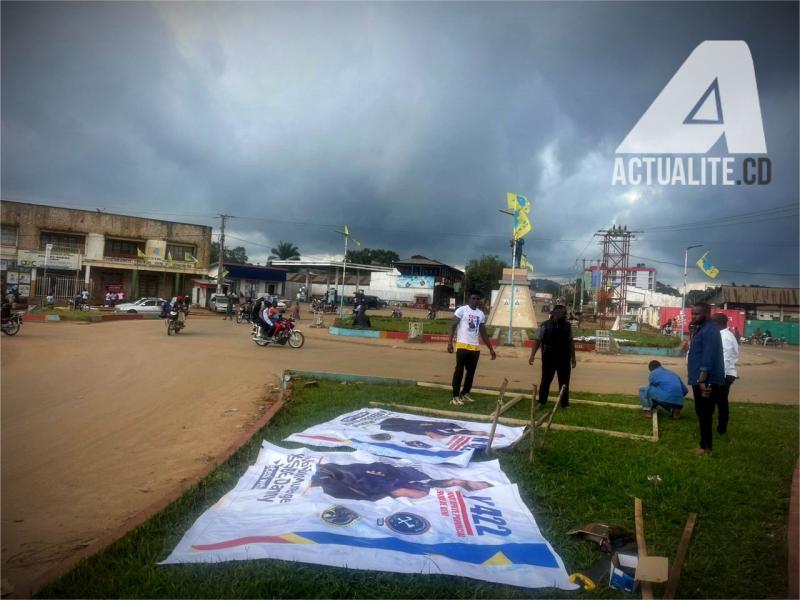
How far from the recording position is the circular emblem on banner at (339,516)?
11.0ft

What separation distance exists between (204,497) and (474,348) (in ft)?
15.2

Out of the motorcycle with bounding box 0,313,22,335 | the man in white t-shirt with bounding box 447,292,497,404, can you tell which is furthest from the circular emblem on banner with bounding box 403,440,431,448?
the motorcycle with bounding box 0,313,22,335

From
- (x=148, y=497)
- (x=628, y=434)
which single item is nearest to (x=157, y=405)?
(x=148, y=497)

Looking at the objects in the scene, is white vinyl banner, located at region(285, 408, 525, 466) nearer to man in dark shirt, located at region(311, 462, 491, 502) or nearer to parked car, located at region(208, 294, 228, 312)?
man in dark shirt, located at region(311, 462, 491, 502)

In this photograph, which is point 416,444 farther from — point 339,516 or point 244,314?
point 244,314

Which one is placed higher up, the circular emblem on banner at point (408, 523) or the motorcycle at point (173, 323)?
the motorcycle at point (173, 323)

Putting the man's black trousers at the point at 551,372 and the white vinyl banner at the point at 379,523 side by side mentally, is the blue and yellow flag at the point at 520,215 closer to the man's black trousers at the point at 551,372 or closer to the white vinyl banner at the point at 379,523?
the man's black trousers at the point at 551,372

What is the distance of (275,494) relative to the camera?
12.5ft

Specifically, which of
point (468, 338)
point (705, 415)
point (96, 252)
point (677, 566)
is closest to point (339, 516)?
point (677, 566)

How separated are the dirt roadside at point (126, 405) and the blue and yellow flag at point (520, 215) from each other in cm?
436

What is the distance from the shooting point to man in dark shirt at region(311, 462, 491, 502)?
12.7 feet

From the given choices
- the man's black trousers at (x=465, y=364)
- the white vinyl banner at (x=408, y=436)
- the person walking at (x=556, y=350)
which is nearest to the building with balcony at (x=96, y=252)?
the man's black trousers at (x=465, y=364)

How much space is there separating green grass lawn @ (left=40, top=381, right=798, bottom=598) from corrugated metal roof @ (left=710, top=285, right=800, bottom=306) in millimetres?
48405

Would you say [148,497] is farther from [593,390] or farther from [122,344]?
[122,344]
